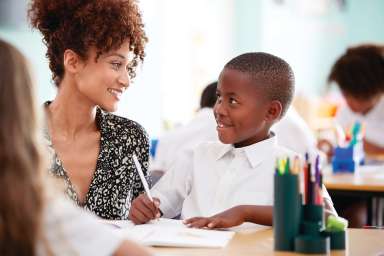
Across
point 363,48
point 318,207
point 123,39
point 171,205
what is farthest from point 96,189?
point 363,48

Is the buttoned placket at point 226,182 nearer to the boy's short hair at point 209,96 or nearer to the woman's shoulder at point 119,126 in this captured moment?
the woman's shoulder at point 119,126

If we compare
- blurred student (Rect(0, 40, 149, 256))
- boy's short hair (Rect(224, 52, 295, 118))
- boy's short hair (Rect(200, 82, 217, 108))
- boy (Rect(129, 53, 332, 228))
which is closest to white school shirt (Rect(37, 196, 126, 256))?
blurred student (Rect(0, 40, 149, 256))

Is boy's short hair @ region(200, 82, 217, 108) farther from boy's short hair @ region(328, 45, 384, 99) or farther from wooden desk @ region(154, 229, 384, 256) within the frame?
wooden desk @ region(154, 229, 384, 256)

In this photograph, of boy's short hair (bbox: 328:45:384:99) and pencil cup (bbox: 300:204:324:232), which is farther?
boy's short hair (bbox: 328:45:384:99)

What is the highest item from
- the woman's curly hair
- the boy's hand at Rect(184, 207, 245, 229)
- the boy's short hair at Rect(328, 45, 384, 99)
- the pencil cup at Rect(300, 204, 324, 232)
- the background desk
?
the woman's curly hair

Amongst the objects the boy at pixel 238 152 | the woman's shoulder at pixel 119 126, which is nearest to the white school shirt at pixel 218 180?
the boy at pixel 238 152

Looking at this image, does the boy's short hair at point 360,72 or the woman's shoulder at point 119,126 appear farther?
the boy's short hair at point 360,72

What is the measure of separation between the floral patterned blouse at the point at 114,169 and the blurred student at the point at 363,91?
5.53 ft

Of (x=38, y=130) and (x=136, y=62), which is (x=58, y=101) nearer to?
(x=136, y=62)

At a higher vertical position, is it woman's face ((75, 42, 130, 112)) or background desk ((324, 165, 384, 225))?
woman's face ((75, 42, 130, 112))

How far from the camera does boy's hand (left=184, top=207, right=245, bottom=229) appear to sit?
2.06 m

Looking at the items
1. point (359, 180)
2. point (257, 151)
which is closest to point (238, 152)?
point (257, 151)

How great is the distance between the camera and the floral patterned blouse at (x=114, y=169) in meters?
2.47

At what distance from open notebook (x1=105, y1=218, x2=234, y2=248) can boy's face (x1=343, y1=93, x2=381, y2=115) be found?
2468 millimetres
